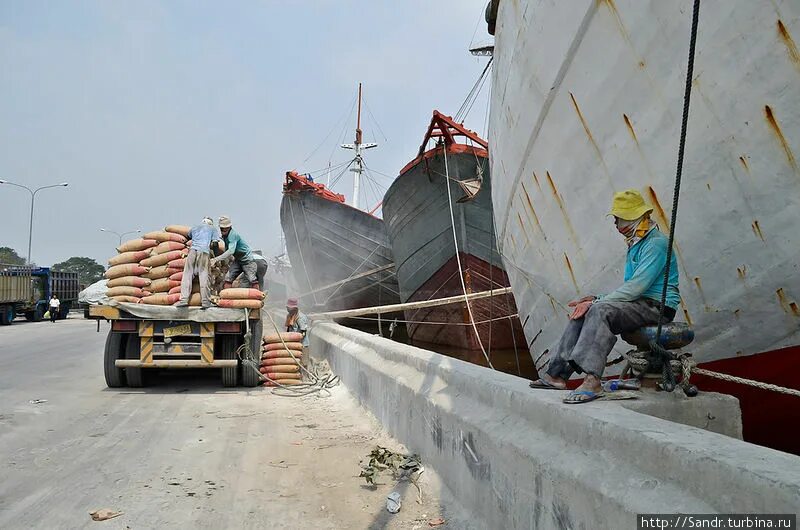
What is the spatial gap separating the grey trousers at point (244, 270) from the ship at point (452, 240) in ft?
12.2

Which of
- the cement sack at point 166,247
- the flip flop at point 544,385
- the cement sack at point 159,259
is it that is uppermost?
the cement sack at point 166,247

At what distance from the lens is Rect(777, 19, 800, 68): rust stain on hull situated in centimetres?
268

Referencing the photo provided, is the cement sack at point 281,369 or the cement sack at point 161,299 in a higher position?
the cement sack at point 161,299

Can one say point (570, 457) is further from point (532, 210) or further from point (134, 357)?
point (134, 357)

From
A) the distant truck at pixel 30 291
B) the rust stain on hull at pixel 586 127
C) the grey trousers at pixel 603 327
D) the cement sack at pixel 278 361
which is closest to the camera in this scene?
the grey trousers at pixel 603 327

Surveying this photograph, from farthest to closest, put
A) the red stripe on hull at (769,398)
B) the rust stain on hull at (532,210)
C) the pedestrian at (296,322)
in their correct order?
the pedestrian at (296,322) < the rust stain on hull at (532,210) < the red stripe on hull at (769,398)

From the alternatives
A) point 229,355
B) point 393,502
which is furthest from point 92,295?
point 393,502

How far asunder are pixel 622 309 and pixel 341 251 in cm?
1952

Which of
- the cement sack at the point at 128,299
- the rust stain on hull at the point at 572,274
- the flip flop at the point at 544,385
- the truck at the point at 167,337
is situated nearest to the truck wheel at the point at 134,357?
the truck at the point at 167,337

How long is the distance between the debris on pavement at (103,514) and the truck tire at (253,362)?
13.9 ft

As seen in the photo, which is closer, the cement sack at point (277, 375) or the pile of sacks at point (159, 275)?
the pile of sacks at point (159, 275)

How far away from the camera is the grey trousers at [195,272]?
6.97m

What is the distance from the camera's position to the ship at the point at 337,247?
68.8 ft

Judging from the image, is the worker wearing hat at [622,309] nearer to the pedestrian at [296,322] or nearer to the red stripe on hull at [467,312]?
the pedestrian at [296,322]
